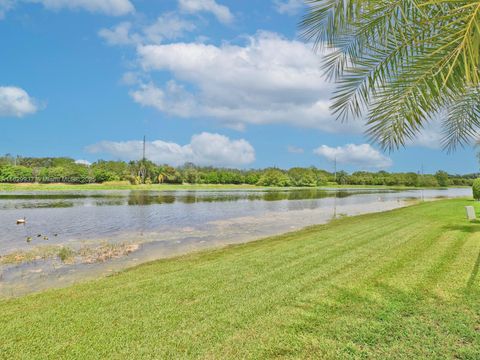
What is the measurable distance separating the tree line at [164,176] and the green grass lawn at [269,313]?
355 ft

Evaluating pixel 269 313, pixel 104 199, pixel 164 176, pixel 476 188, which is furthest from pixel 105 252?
pixel 164 176

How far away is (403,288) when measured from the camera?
18.2 feet

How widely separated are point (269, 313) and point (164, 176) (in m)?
119

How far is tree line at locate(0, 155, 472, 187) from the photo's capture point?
105 m

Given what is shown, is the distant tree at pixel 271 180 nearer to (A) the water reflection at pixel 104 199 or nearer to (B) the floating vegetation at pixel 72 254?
(A) the water reflection at pixel 104 199

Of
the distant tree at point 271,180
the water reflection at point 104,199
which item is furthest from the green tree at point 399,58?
the distant tree at point 271,180

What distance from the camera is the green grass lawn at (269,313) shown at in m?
3.79

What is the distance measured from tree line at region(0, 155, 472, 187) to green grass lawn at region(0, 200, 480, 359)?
108140 millimetres

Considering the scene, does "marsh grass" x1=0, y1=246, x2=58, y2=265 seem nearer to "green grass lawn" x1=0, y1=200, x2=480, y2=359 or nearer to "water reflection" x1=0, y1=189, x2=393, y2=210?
"green grass lawn" x1=0, y1=200, x2=480, y2=359

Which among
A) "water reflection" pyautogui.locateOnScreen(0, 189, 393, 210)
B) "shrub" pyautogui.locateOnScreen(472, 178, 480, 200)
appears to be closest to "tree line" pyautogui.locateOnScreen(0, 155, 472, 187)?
"water reflection" pyautogui.locateOnScreen(0, 189, 393, 210)

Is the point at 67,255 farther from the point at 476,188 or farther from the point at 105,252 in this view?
the point at 476,188

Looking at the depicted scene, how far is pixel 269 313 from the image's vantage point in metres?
4.74

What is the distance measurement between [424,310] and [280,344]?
236 centimetres

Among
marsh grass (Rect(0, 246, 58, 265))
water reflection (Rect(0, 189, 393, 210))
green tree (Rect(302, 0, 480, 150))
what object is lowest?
marsh grass (Rect(0, 246, 58, 265))
